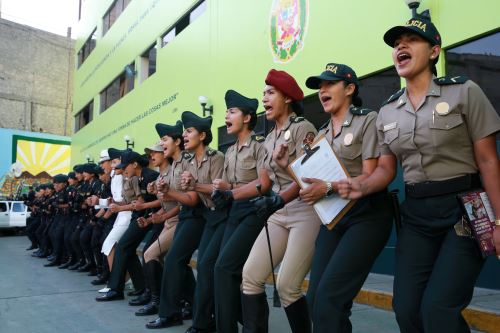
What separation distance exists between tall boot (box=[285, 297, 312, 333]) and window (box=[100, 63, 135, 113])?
13.7m

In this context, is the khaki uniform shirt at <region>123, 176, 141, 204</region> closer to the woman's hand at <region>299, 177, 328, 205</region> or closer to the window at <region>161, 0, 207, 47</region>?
the woman's hand at <region>299, 177, 328, 205</region>

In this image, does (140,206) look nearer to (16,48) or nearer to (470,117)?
(470,117)

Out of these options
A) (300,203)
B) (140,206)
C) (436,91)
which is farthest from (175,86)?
(436,91)

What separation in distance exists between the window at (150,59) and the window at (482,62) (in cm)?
1030

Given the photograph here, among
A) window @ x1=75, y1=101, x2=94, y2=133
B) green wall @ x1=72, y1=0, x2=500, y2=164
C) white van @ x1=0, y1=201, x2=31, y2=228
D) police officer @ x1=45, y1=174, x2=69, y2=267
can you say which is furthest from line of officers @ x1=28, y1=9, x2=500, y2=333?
window @ x1=75, y1=101, x2=94, y2=133

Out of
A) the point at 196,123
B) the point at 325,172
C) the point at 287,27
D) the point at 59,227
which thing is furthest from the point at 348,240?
the point at 59,227

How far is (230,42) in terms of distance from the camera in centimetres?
1021

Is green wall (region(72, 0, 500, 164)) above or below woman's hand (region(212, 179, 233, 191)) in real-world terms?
above

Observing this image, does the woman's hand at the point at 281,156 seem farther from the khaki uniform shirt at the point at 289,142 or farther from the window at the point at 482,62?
the window at the point at 482,62

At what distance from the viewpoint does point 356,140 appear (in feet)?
9.40

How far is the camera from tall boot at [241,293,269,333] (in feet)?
10.6

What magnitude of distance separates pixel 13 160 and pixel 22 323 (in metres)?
22.7

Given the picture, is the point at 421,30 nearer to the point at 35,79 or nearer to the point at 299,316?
the point at 299,316

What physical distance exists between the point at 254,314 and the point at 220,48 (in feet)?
27.0
